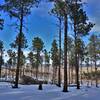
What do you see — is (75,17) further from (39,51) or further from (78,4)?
(39,51)

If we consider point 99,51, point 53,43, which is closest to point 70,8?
point 99,51

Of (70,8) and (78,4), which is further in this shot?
(78,4)

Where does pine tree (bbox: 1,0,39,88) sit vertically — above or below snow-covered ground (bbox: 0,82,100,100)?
above

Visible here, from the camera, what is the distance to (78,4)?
34812 millimetres

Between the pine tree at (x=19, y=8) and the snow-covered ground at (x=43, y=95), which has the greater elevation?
the pine tree at (x=19, y=8)

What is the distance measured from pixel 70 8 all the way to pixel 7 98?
54.2 ft

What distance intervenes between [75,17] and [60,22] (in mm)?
3880

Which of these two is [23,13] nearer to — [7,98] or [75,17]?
[75,17]

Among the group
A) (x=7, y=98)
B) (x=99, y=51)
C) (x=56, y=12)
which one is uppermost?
(x=56, y=12)

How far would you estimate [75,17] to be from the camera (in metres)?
35.3

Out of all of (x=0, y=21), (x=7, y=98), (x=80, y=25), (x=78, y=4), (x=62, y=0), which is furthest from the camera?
(x=80, y=25)

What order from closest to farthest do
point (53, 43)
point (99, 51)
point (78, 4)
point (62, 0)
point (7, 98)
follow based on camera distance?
point (7, 98) → point (62, 0) → point (78, 4) → point (99, 51) → point (53, 43)

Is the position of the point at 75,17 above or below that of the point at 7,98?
above

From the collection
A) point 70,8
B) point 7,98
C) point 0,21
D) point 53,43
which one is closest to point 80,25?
point 70,8
